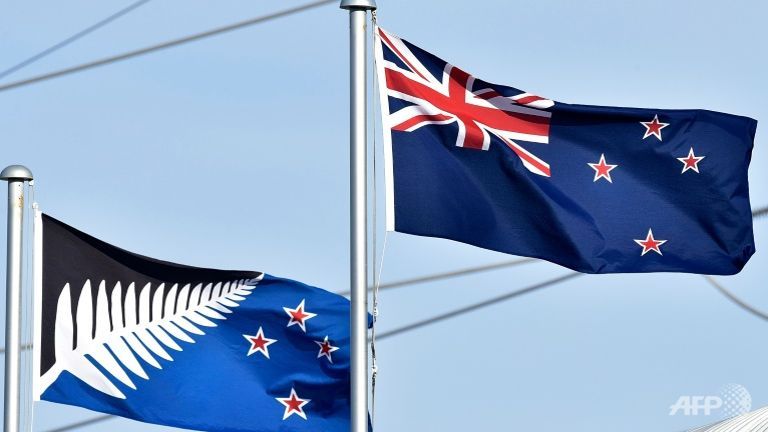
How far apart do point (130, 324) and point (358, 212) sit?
4167 mm

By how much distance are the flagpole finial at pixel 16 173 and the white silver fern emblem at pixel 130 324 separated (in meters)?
1.31

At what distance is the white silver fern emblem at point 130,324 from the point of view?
18.5 metres

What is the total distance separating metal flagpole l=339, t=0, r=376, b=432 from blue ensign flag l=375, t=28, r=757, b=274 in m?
0.36

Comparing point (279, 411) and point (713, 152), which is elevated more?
point (713, 152)

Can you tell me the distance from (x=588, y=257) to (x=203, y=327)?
164 inches

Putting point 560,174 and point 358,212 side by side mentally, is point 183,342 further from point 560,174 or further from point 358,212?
point 560,174

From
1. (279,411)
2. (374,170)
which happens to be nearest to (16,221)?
(279,411)

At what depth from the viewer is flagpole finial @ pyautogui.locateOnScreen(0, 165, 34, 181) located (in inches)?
751

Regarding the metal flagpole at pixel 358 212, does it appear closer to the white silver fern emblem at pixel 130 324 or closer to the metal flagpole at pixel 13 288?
the white silver fern emblem at pixel 130 324

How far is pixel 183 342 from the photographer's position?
18516 millimetres

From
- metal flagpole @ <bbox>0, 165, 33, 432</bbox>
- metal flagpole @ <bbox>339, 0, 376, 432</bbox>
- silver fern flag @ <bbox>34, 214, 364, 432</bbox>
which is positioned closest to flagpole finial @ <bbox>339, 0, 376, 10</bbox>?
metal flagpole @ <bbox>339, 0, 376, 432</bbox>

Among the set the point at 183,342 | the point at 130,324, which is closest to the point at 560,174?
the point at 183,342

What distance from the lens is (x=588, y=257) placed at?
1645 centimetres

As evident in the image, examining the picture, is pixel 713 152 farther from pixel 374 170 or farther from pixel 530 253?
pixel 374 170
